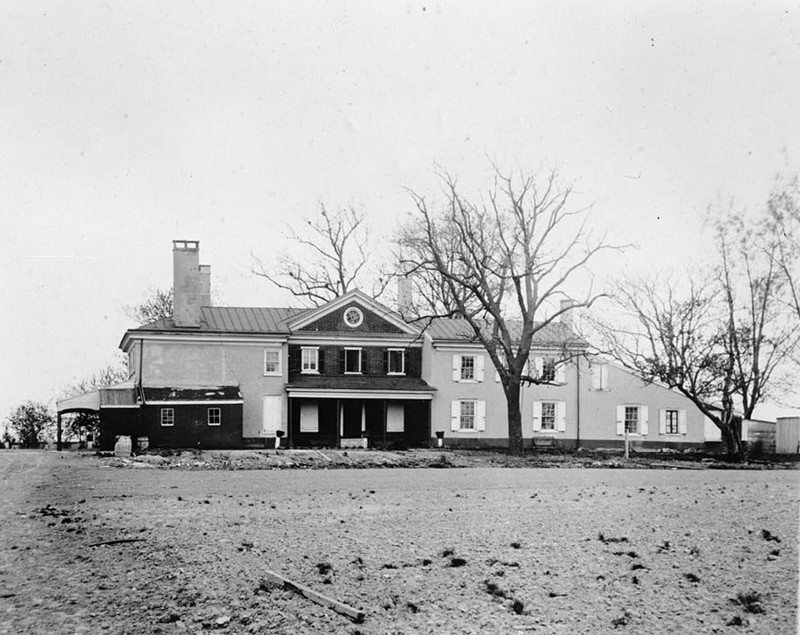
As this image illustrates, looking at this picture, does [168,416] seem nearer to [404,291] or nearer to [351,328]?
[351,328]

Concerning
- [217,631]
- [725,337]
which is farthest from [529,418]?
[217,631]

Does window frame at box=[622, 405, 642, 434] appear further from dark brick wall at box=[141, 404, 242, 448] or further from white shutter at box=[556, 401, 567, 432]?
dark brick wall at box=[141, 404, 242, 448]

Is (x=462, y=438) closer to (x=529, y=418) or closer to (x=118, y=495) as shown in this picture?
(x=529, y=418)

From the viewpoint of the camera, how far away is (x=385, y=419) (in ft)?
137

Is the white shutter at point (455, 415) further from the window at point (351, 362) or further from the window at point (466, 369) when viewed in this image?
the window at point (351, 362)

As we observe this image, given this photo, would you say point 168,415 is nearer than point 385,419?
Yes

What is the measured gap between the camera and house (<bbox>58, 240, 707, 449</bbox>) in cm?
3778

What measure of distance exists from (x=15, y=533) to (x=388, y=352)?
104ft

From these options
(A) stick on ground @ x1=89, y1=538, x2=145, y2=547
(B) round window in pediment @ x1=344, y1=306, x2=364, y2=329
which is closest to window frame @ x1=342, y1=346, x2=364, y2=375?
(B) round window in pediment @ x1=344, y1=306, x2=364, y2=329

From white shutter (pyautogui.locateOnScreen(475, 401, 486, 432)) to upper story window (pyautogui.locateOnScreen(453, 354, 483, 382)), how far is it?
4.10 ft

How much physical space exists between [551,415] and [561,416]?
47 centimetres

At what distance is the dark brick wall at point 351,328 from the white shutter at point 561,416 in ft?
27.7

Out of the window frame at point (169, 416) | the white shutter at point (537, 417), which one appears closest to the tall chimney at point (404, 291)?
the white shutter at point (537, 417)

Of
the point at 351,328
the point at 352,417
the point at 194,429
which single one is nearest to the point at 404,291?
the point at 351,328
